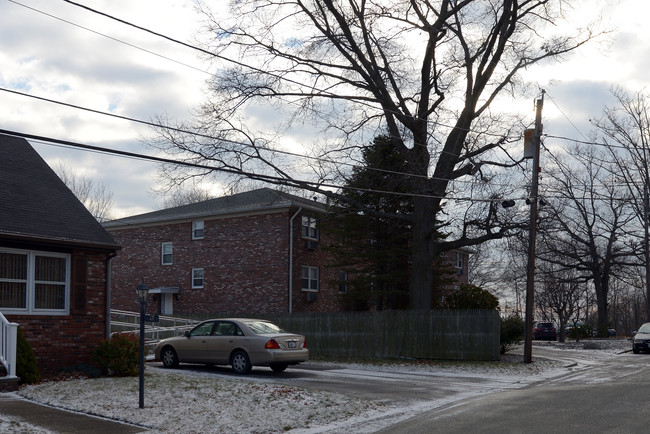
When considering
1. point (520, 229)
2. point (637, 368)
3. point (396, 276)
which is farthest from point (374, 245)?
point (637, 368)

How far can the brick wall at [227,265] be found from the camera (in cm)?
3438

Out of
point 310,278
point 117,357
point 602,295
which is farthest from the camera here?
point 602,295

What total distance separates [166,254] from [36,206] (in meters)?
20.6

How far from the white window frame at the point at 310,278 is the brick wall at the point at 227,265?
0.32 m

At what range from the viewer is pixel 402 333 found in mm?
26828

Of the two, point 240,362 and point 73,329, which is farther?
point 240,362

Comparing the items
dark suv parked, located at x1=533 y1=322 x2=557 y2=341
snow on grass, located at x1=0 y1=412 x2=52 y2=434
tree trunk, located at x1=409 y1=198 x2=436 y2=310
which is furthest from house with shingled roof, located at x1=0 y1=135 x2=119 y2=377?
dark suv parked, located at x1=533 y1=322 x2=557 y2=341

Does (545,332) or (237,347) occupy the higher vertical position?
(237,347)

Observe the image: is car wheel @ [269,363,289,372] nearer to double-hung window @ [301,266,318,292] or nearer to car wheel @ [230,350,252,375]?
car wheel @ [230,350,252,375]

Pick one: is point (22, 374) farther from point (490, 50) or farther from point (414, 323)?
point (490, 50)

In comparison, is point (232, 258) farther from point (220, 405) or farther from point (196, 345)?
point (220, 405)

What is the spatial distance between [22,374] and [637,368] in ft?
61.8

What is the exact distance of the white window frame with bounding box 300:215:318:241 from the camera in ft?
116

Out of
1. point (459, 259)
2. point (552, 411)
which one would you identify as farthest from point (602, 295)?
point (552, 411)
